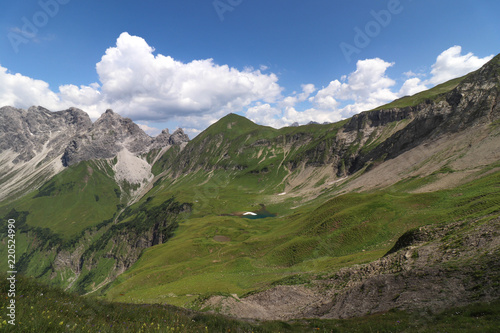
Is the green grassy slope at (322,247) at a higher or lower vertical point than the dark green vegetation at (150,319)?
lower

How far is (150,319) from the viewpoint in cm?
1184

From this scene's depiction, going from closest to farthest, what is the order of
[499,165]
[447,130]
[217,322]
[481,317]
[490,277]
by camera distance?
[481,317] < [217,322] < [490,277] < [499,165] < [447,130]

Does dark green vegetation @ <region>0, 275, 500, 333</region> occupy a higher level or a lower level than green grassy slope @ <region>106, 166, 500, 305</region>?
higher

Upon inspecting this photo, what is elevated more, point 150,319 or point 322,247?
point 150,319

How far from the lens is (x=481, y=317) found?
532 inches

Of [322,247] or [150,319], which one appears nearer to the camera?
[150,319]

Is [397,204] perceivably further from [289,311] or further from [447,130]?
[447,130]

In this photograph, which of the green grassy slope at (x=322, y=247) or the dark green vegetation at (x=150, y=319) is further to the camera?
the green grassy slope at (x=322, y=247)

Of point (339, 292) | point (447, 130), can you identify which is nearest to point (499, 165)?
point (447, 130)

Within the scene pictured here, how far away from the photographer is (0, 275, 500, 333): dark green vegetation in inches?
304

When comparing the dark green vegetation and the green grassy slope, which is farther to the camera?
the green grassy slope

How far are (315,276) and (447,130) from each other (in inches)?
6645

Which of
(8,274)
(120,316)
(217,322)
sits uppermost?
(8,274)

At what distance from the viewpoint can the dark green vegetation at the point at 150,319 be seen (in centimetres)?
772
